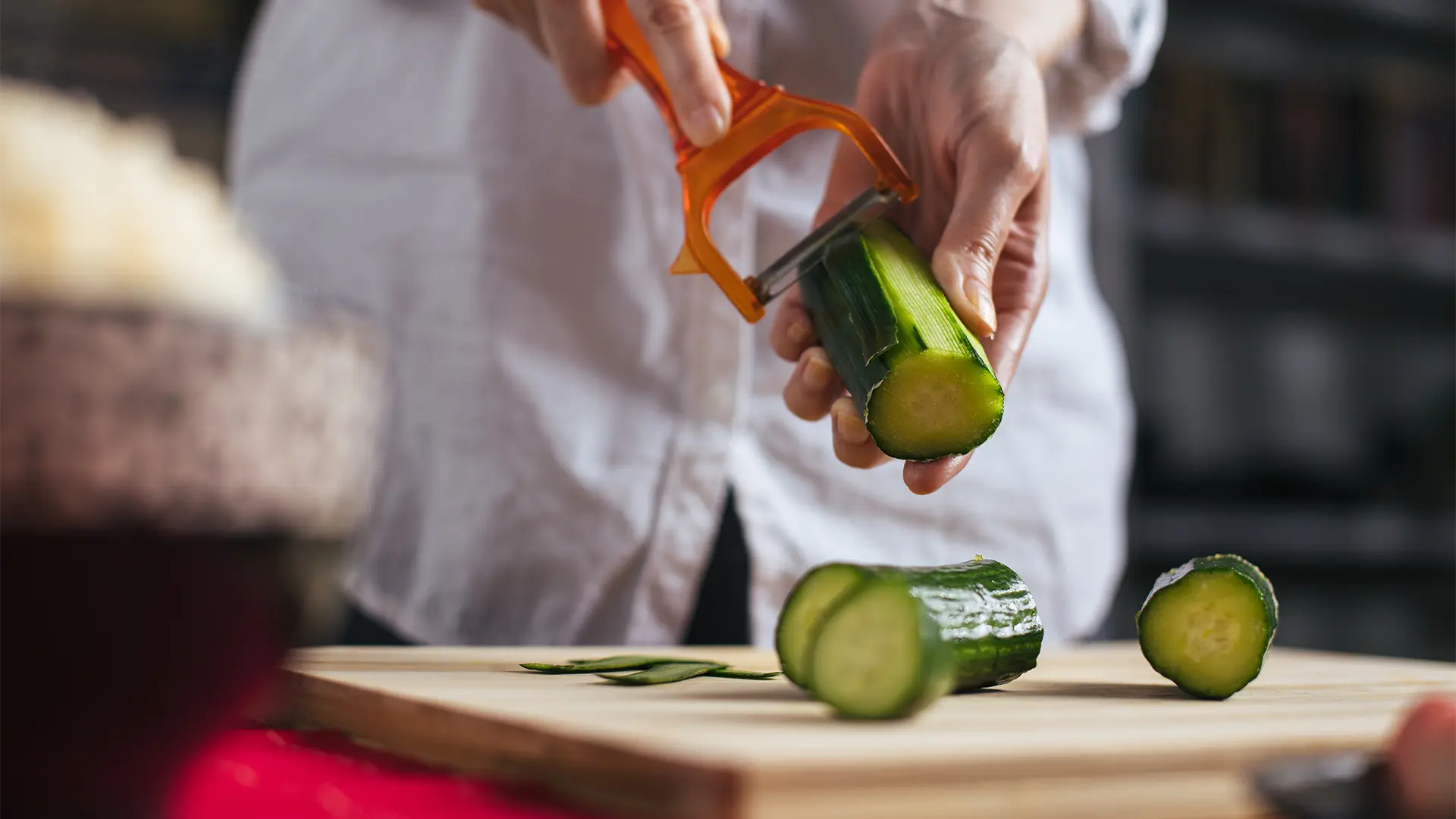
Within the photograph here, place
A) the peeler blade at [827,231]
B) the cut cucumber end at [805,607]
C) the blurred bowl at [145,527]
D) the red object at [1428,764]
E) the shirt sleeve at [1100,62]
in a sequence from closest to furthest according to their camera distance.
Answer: the blurred bowl at [145,527] < the red object at [1428,764] < the cut cucumber end at [805,607] < the peeler blade at [827,231] < the shirt sleeve at [1100,62]

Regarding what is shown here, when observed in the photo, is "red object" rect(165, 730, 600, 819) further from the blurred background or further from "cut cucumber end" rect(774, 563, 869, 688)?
the blurred background

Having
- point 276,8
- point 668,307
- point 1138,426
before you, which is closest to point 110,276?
point 668,307

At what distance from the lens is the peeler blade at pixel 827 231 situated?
1.22 meters

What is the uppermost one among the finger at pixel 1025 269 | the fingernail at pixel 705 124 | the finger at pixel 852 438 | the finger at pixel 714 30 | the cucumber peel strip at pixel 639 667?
the finger at pixel 714 30

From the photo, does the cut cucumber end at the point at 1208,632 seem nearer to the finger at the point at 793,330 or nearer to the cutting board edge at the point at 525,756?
the finger at the point at 793,330

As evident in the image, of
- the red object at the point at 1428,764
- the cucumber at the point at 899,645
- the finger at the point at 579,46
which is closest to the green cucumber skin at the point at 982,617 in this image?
the cucumber at the point at 899,645

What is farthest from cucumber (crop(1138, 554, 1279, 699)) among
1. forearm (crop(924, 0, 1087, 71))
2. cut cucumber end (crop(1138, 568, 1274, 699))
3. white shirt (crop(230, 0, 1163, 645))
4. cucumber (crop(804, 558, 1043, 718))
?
forearm (crop(924, 0, 1087, 71))

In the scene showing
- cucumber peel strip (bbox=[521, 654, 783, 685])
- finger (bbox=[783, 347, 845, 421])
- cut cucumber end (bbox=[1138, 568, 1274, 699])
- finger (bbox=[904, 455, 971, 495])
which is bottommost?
cucumber peel strip (bbox=[521, 654, 783, 685])

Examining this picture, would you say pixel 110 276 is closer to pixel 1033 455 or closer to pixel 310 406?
pixel 310 406

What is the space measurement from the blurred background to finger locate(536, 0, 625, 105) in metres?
1.80

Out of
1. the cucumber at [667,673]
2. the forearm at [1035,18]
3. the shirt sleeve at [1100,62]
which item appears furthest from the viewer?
the shirt sleeve at [1100,62]

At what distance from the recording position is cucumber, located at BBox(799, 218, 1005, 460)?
3.49 ft

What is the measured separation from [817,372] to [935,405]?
184 mm

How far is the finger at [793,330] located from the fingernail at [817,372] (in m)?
0.05
